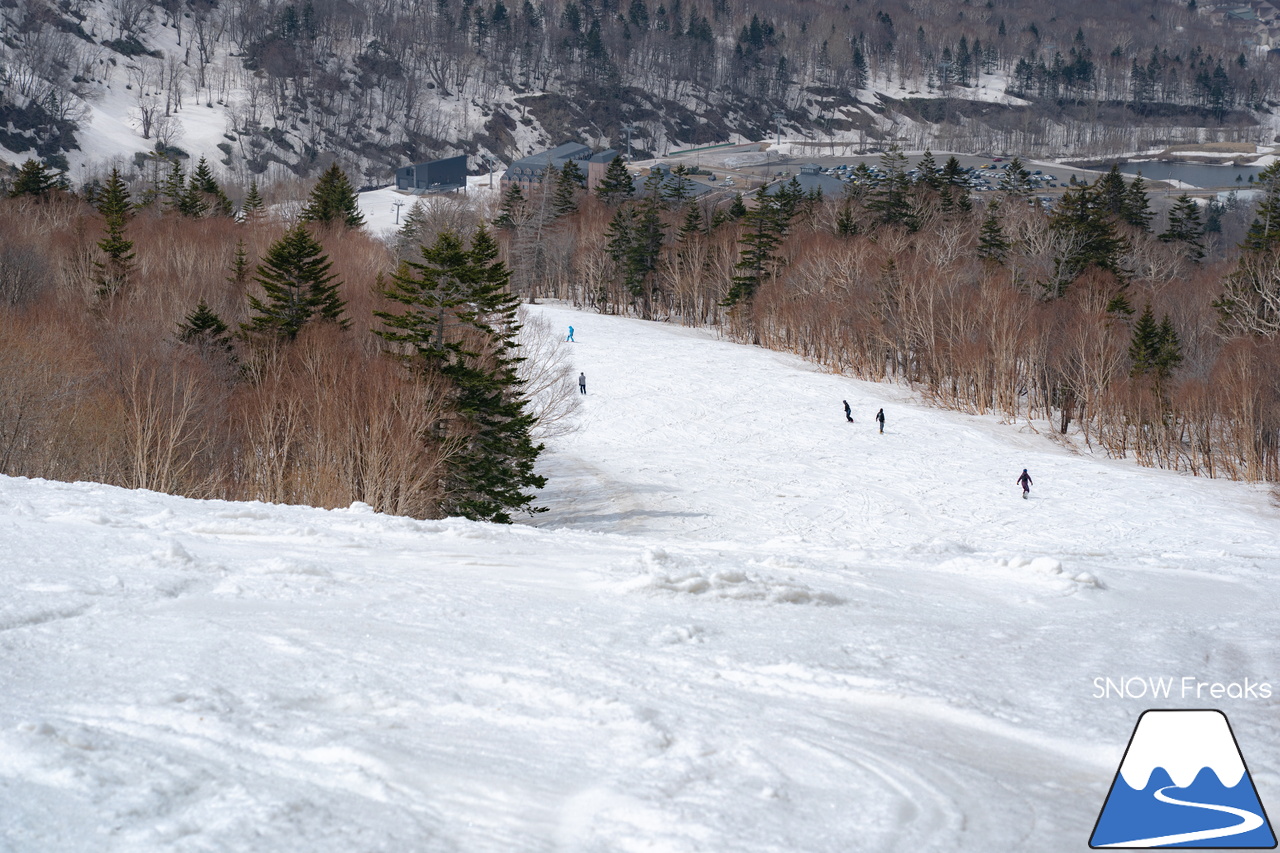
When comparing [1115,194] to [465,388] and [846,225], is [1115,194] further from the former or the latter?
[465,388]

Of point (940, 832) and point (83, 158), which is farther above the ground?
point (83, 158)

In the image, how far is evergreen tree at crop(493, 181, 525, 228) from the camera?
3575 inches

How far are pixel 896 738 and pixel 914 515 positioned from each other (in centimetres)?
2362

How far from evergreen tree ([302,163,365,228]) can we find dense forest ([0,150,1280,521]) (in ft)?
0.96

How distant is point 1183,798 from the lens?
4.92 meters

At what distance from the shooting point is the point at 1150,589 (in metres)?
11.9

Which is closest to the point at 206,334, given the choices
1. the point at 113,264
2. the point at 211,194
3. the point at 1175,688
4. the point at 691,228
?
the point at 113,264

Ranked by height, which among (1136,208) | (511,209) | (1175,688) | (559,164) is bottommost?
(1175,688)

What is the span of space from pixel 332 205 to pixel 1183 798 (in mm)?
71264

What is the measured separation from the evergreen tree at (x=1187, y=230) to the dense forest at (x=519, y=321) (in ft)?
0.92

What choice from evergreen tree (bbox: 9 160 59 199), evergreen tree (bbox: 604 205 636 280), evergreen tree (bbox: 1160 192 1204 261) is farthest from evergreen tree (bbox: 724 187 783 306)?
evergreen tree (bbox: 9 160 59 199)

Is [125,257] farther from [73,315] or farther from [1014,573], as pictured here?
[1014,573]

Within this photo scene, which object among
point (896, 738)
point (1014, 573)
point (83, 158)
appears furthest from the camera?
point (83, 158)

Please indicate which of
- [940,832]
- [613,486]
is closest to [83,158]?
[613,486]
